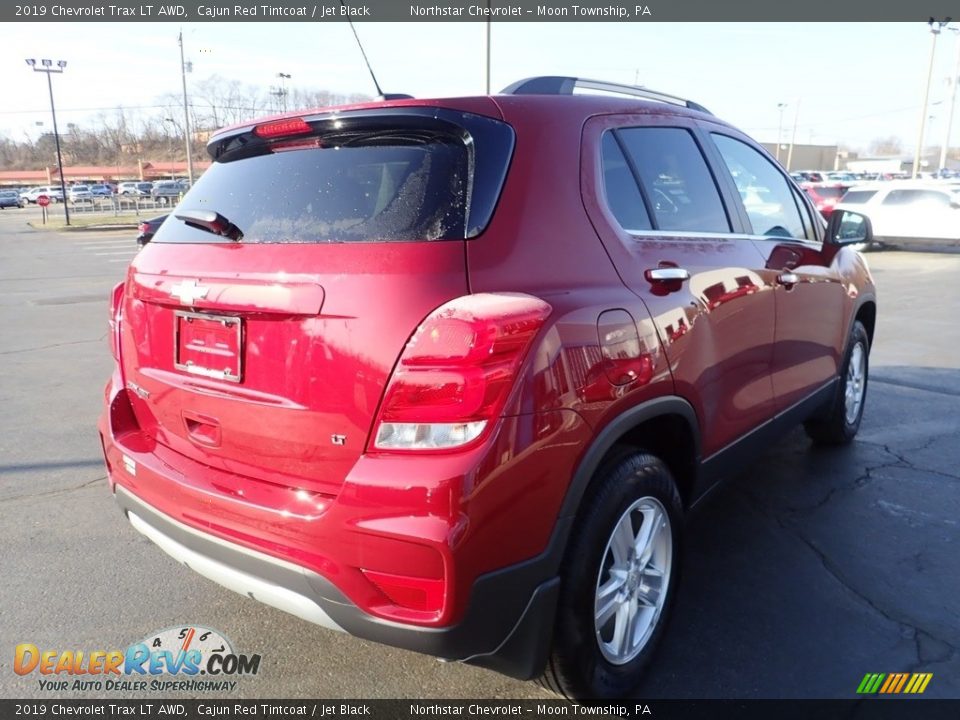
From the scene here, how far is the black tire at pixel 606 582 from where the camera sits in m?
2.25

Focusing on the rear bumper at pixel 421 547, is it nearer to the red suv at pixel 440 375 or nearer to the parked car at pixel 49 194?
Answer: the red suv at pixel 440 375

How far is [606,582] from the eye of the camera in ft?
8.06

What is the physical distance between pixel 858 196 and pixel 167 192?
54.3 metres

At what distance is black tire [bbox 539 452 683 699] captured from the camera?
88.7 inches

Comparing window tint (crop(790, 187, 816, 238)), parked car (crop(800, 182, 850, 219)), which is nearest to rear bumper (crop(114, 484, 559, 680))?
window tint (crop(790, 187, 816, 238))

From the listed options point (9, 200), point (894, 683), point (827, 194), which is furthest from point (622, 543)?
point (9, 200)

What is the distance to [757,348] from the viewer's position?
3.35 m

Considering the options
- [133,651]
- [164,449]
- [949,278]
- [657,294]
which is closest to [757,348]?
[657,294]

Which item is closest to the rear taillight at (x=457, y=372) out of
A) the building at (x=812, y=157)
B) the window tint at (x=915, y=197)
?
the window tint at (x=915, y=197)

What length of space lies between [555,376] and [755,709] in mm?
→ 1369

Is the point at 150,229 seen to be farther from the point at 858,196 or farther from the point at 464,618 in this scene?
the point at 858,196

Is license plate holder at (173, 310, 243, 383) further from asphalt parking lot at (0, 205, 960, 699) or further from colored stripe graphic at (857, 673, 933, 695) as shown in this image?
colored stripe graphic at (857, 673, 933, 695)

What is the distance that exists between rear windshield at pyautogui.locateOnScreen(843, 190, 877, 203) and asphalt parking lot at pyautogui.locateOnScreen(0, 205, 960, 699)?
17450mm

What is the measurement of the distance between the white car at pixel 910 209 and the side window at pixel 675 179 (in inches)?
738
